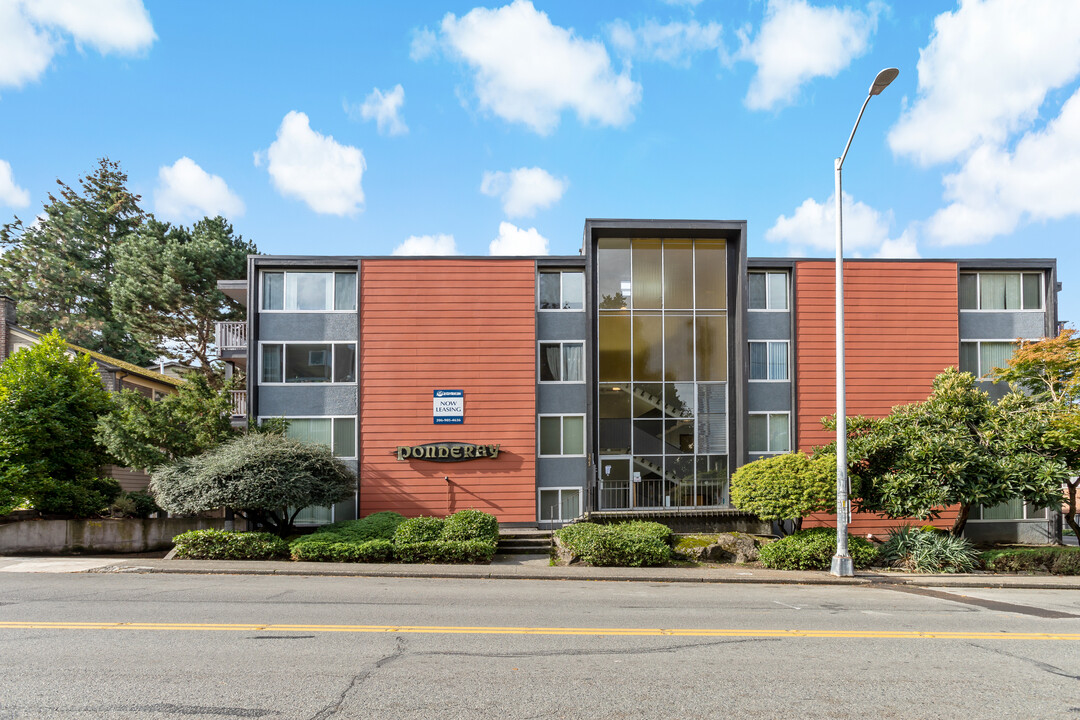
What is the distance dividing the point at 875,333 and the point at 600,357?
30.1 ft

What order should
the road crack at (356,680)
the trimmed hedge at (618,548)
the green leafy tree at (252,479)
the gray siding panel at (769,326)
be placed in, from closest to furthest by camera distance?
1. the road crack at (356,680)
2. the trimmed hedge at (618,548)
3. the green leafy tree at (252,479)
4. the gray siding panel at (769,326)

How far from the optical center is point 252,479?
1566 cm

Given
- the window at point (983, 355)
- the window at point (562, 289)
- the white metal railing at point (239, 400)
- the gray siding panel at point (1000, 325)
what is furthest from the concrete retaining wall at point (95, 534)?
the gray siding panel at point (1000, 325)

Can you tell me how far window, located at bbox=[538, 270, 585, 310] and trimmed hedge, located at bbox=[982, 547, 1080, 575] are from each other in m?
12.9

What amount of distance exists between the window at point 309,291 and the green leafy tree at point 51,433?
18.1 feet

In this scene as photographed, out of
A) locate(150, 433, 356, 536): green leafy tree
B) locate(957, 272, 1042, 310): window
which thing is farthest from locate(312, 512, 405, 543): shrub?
locate(957, 272, 1042, 310): window

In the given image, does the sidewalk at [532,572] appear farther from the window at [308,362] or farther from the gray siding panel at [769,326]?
the gray siding panel at [769,326]

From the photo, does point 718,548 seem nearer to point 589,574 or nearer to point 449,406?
point 589,574

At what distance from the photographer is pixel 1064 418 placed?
1547 centimetres

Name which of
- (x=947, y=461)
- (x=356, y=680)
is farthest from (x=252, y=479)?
(x=947, y=461)

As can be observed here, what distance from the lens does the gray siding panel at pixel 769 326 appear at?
20781mm

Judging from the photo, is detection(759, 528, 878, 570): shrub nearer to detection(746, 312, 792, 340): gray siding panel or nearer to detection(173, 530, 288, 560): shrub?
detection(746, 312, 792, 340): gray siding panel

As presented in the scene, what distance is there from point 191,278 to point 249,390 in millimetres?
15996

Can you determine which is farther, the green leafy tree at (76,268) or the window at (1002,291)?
the green leafy tree at (76,268)
